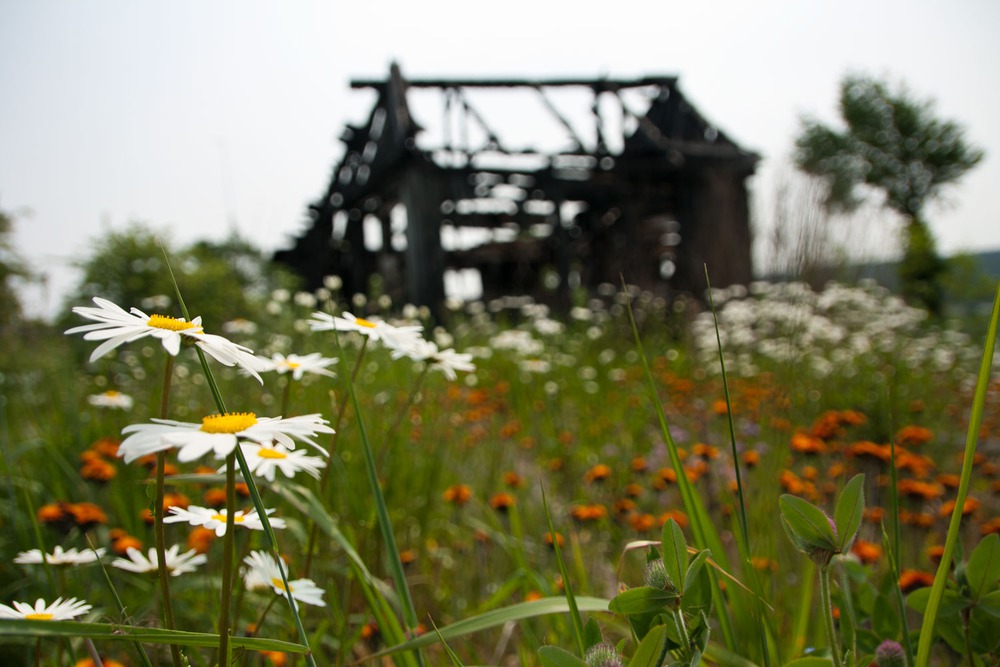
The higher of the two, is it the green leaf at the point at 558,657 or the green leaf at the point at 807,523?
the green leaf at the point at 807,523

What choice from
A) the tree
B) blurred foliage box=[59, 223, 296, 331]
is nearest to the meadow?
blurred foliage box=[59, 223, 296, 331]

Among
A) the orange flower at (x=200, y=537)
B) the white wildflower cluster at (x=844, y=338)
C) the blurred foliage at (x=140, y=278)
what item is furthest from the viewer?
the blurred foliage at (x=140, y=278)

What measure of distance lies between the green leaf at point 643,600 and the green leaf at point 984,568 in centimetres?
33

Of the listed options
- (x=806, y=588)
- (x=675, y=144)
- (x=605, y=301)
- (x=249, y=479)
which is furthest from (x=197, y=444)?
(x=675, y=144)

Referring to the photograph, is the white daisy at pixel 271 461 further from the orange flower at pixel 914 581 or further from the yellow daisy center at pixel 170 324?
the orange flower at pixel 914 581

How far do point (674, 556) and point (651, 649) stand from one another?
69 mm

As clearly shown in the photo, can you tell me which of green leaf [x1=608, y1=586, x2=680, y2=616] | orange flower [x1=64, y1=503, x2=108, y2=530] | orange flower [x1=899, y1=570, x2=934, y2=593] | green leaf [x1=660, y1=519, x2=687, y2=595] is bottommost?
orange flower [x1=899, y1=570, x2=934, y2=593]

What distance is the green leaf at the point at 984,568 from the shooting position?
615mm

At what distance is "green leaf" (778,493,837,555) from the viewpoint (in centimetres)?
52

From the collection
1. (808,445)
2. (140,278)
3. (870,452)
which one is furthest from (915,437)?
(140,278)

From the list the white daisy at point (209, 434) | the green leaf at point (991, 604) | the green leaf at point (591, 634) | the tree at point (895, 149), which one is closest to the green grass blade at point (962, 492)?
the green leaf at point (991, 604)

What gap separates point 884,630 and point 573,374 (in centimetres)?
353

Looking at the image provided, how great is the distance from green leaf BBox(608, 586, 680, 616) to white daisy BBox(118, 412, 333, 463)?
27cm

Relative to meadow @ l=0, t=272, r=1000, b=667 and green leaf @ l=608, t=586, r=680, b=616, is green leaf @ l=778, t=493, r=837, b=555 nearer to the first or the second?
meadow @ l=0, t=272, r=1000, b=667
